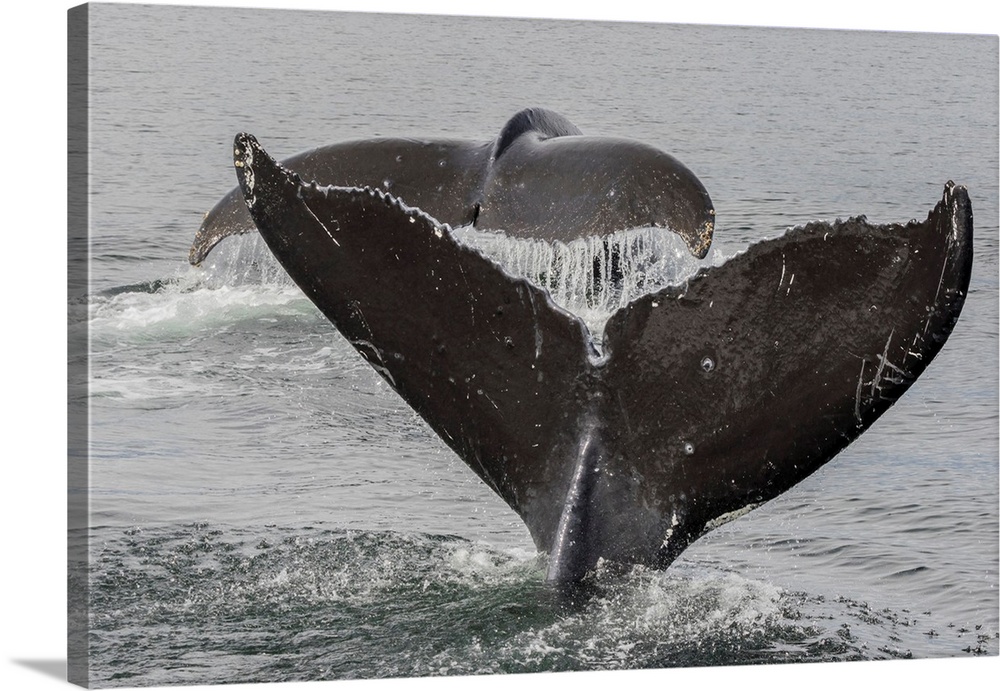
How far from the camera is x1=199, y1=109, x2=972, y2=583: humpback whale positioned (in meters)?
5.61

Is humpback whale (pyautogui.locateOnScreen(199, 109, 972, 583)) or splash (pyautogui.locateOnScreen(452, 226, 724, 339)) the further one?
splash (pyautogui.locateOnScreen(452, 226, 724, 339))

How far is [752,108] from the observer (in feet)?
34.1

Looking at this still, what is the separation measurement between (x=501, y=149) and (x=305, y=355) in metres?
3.70

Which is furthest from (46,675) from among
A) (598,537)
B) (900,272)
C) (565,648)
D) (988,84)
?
(988,84)

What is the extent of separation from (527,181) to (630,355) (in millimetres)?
1265

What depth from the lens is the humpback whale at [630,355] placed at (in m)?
5.61

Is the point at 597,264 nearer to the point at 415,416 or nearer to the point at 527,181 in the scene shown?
the point at 527,181

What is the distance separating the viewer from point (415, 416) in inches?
347

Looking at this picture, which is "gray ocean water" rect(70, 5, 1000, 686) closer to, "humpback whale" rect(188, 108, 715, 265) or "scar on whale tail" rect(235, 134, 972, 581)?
"scar on whale tail" rect(235, 134, 972, 581)

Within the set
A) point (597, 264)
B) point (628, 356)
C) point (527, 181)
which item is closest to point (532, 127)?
point (527, 181)

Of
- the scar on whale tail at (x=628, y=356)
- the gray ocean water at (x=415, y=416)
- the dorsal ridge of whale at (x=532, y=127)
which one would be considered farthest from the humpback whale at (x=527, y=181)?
the gray ocean water at (x=415, y=416)

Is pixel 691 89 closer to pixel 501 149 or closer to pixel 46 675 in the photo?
pixel 501 149

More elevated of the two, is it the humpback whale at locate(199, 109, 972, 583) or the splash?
the splash

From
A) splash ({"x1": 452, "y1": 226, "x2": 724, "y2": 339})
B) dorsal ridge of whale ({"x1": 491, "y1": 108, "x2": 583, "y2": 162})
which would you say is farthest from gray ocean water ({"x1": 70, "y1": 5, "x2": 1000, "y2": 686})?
dorsal ridge of whale ({"x1": 491, "y1": 108, "x2": 583, "y2": 162})
